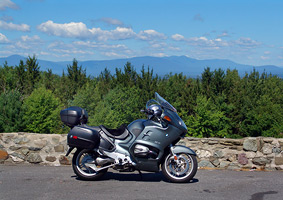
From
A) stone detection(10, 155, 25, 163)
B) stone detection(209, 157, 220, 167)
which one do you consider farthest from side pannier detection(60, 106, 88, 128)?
stone detection(209, 157, 220, 167)

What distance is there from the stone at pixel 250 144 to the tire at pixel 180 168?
210 centimetres

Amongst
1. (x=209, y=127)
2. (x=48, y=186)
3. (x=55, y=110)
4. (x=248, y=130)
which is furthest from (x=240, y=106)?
(x=48, y=186)

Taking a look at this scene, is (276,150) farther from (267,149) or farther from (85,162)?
(85,162)

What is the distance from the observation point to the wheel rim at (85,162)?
641 centimetres

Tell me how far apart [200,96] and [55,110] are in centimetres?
1963

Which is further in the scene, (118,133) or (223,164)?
(223,164)

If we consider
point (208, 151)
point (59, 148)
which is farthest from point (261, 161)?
point (59, 148)

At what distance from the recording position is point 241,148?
311 inches

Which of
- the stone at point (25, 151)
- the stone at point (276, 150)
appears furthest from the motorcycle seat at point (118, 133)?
the stone at point (276, 150)

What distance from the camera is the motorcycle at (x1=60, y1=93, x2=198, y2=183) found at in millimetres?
6277

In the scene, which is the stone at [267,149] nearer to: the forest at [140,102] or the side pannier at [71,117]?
the side pannier at [71,117]

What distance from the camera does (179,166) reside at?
6281 mm

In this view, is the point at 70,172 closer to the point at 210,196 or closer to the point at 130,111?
the point at 210,196

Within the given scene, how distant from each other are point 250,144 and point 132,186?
328 centimetres
